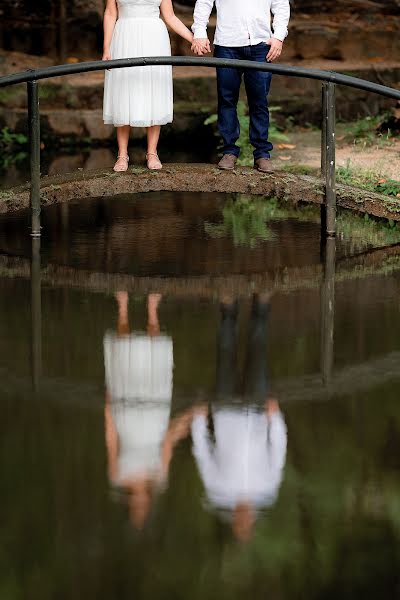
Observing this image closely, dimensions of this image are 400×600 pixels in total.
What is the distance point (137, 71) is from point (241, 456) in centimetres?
489

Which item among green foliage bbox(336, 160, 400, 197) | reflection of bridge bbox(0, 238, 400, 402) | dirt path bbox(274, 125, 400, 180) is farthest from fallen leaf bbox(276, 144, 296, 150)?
reflection of bridge bbox(0, 238, 400, 402)

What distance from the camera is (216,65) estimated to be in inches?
331

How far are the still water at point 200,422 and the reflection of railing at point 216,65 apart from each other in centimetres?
47

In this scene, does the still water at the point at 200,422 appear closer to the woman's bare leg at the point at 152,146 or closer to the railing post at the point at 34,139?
the railing post at the point at 34,139

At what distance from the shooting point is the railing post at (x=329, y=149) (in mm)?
8656

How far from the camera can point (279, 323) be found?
641 cm

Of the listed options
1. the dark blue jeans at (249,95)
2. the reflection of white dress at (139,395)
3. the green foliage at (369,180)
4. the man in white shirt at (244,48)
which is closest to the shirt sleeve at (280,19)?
the man in white shirt at (244,48)

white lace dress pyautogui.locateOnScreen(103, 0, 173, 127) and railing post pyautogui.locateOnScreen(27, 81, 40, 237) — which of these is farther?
white lace dress pyautogui.locateOnScreen(103, 0, 173, 127)

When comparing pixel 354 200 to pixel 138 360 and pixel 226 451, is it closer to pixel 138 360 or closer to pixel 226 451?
pixel 138 360

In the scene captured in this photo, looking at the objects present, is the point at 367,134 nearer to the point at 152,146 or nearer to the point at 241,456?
the point at 152,146

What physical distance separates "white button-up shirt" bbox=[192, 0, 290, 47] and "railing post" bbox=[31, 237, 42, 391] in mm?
1746

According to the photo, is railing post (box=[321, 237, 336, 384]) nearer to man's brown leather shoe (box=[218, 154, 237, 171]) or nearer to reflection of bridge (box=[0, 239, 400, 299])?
reflection of bridge (box=[0, 239, 400, 299])

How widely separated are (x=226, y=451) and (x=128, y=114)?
15.7 ft

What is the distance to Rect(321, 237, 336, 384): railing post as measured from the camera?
5.71 meters
